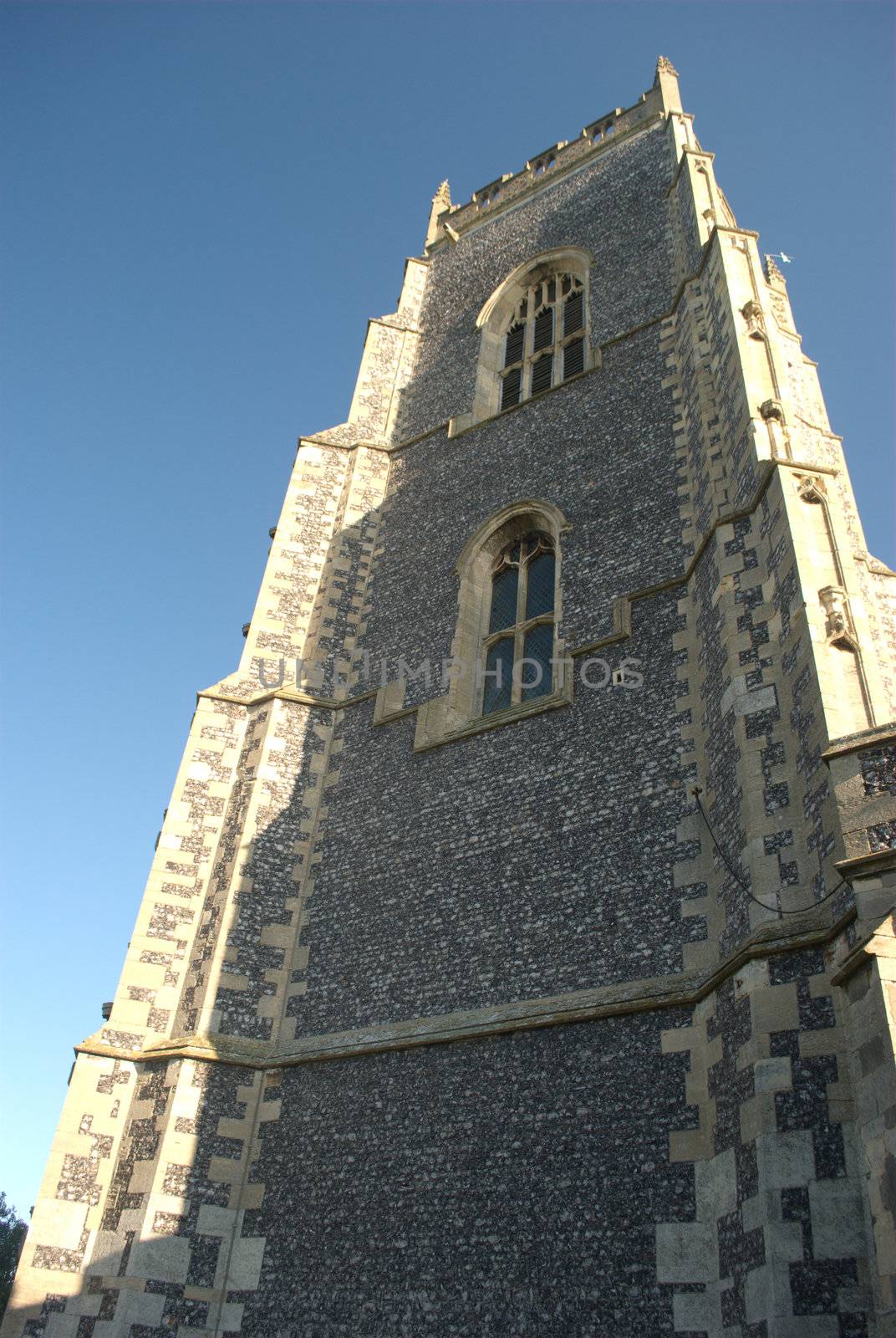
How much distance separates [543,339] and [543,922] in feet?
38.0

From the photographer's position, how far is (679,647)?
10352mm

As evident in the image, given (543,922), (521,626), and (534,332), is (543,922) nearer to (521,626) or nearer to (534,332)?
(521,626)

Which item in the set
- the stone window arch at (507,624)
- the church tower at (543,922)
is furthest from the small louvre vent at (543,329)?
the stone window arch at (507,624)

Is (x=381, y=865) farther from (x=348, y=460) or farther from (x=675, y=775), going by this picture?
(x=348, y=460)

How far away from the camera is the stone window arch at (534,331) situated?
660 inches

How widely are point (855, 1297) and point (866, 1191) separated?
20.8 inches

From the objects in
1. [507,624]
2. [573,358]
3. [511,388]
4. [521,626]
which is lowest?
[521,626]

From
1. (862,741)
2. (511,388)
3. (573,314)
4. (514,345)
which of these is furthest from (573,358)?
(862,741)

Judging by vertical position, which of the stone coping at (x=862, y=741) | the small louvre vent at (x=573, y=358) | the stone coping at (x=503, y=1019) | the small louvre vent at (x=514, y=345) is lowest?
the stone coping at (x=503, y=1019)

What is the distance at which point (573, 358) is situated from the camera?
1667cm

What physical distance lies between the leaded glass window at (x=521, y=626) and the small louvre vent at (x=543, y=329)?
17.6ft

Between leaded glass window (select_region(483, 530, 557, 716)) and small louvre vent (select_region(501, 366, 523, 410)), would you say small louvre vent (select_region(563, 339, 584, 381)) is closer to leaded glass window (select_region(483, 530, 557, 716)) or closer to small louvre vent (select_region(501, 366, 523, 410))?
small louvre vent (select_region(501, 366, 523, 410))

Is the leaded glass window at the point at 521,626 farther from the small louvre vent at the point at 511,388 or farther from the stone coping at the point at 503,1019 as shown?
the small louvre vent at the point at 511,388

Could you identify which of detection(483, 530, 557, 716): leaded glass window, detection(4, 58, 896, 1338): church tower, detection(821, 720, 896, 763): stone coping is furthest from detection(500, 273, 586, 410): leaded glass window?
detection(821, 720, 896, 763): stone coping
